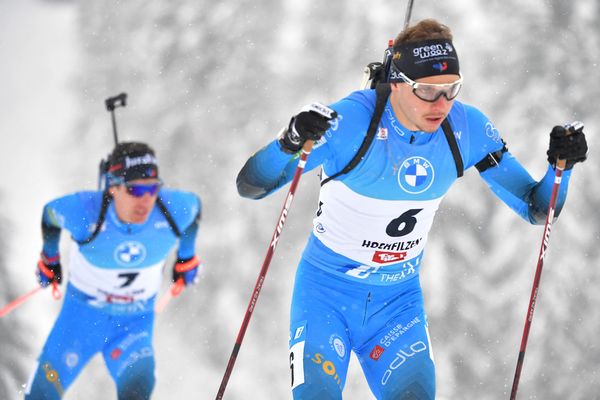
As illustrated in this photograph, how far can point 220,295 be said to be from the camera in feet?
58.9

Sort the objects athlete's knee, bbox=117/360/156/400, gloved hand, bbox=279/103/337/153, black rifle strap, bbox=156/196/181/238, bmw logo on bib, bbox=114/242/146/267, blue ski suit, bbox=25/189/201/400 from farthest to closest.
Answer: black rifle strap, bbox=156/196/181/238, bmw logo on bib, bbox=114/242/146/267, blue ski suit, bbox=25/189/201/400, athlete's knee, bbox=117/360/156/400, gloved hand, bbox=279/103/337/153

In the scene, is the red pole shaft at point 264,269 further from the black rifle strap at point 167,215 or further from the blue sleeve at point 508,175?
the black rifle strap at point 167,215

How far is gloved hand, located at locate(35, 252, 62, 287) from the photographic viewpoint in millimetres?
6023

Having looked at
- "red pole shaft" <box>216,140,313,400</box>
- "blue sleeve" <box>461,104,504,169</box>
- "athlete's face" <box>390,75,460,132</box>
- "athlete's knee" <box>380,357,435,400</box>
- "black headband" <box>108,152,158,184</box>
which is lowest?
"athlete's knee" <box>380,357,435,400</box>

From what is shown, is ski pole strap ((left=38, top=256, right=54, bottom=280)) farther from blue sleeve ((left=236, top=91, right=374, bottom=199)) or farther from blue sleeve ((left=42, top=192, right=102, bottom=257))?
blue sleeve ((left=236, top=91, right=374, bottom=199))

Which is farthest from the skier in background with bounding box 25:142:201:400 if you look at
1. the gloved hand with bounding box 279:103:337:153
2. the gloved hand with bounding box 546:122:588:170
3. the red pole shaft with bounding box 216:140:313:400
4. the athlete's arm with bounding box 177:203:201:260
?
the gloved hand with bounding box 546:122:588:170

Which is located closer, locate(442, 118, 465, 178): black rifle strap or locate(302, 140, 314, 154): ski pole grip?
locate(302, 140, 314, 154): ski pole grip

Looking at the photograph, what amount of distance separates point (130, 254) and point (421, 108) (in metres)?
2.65

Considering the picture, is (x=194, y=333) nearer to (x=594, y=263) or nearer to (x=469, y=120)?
(x=594, y=263)

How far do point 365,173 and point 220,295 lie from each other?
14.5m

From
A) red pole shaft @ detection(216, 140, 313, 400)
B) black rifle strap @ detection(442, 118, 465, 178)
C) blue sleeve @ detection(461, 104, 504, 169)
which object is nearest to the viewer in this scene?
red pole shaft @ detection(216, 140, 313, 400)

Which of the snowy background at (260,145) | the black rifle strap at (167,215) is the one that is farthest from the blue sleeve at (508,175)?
the snowy background at (260,145)

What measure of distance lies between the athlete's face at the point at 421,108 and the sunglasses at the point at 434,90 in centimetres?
1

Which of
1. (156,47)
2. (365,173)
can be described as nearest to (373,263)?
(365,173)
